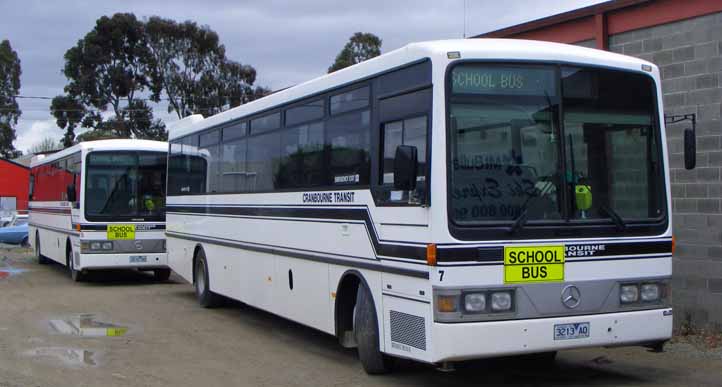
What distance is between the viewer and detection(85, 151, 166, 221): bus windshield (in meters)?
18.9

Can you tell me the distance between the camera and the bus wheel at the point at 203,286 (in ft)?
49.7

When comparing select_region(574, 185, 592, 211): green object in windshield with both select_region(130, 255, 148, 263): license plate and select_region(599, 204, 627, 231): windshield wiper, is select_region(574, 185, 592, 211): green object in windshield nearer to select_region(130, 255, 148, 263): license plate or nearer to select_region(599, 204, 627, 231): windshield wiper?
select_region(599, 204, 627, 231): windshield wiper

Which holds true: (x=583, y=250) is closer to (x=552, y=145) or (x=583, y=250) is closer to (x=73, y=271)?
(x=552, y=145)

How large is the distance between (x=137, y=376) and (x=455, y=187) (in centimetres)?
416

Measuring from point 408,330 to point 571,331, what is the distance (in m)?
1.43

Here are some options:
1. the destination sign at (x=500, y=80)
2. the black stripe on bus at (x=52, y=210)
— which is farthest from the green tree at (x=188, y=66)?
the destination sign at (x=500, y=80)

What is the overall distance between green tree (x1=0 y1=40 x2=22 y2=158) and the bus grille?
6095 cm

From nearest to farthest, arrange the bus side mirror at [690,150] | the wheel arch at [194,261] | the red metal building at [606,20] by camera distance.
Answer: the bus side mirror at [690,150] < the red metal building at [606,20] < the wheel arch at [194,261]

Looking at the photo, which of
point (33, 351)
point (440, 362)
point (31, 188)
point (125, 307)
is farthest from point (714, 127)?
point (31, 188)

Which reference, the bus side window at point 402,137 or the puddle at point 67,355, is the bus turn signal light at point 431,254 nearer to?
the bus side window at point 402,137

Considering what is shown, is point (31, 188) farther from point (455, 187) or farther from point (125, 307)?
point (455, 187)

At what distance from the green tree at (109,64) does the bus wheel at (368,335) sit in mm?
44319

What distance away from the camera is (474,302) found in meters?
7.51

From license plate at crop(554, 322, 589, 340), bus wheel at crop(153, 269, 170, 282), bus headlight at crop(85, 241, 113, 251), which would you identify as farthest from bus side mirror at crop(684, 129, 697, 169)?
bus wheel at crop(153, 269, 170, 282)
